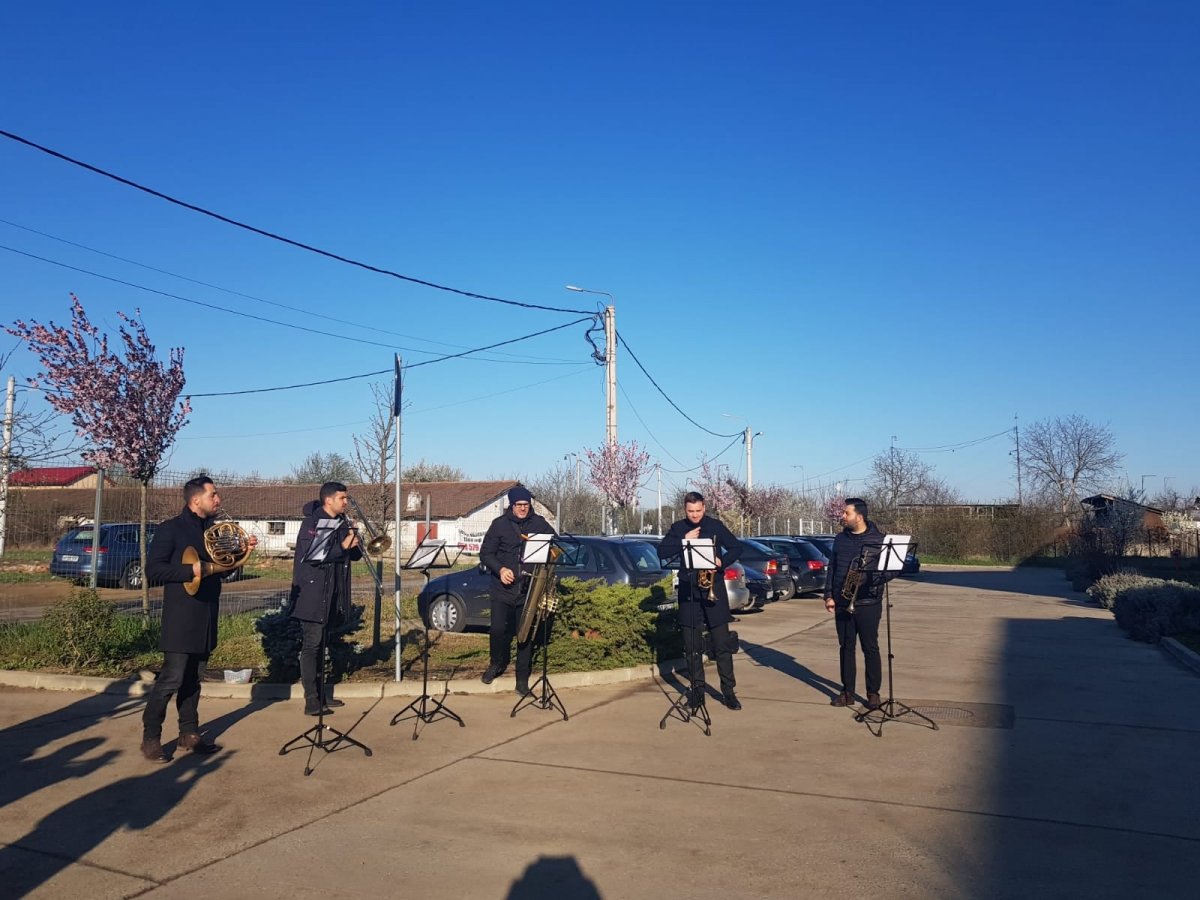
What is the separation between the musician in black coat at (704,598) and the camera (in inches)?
338

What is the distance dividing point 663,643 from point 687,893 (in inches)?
259

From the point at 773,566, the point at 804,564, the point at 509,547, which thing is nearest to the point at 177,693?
the point at 509,547

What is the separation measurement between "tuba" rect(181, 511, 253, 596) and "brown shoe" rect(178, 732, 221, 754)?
3.39ft

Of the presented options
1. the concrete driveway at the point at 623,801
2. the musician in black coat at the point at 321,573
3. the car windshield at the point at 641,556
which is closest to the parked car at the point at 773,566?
the car windshield at the point at 641,556

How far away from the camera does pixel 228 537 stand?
7.21 metres

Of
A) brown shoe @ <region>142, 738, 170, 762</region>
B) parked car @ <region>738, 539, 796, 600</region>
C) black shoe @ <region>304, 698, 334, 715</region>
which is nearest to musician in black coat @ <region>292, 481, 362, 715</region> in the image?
black shoe @ <region>304, 698, 334, 715</region>

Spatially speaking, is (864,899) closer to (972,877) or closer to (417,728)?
(972,877)

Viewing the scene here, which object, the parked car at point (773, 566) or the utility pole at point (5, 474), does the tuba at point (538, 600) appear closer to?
the utility pole at point (5, 474)

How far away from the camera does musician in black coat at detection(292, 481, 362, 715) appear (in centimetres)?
774

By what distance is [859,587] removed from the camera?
336 inches

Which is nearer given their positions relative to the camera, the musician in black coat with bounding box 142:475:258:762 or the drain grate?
the musician in black coat with bounding box 142:475:258:762

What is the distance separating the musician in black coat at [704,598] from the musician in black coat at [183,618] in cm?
366

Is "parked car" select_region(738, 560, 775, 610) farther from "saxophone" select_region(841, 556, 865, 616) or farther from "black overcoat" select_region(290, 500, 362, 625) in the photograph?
"black overcoat" select_region(290, 500, 362, 625)

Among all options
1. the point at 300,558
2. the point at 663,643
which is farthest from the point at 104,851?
the point at 663,643
